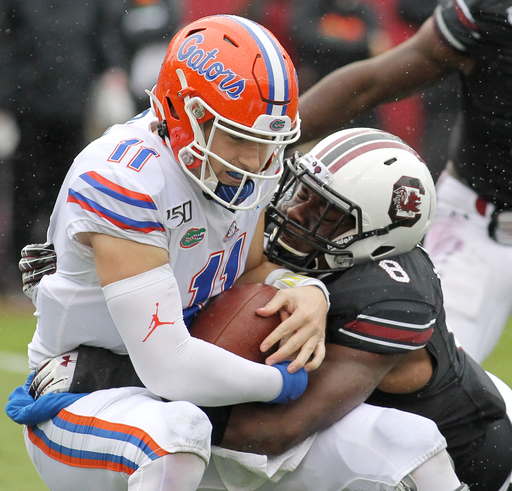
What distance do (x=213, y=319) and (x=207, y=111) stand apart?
606 mm

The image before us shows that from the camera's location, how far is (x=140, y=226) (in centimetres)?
214

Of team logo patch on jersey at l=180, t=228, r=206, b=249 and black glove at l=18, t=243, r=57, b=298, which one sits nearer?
team logo patch on jersey at l=180, t=228, r=206, b=249

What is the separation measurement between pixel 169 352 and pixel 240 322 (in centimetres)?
33

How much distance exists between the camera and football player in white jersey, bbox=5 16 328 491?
2.13 m

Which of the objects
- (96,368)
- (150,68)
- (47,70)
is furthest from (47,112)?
(96,368)

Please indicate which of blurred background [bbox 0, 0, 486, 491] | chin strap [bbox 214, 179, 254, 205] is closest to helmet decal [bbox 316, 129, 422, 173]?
chin strap [bbox 214, 179, 254, 205]

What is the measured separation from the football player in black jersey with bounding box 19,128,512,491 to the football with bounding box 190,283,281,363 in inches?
6.9

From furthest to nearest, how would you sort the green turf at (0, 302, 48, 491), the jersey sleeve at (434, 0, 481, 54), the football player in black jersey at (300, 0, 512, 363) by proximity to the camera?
1. the jersey sleeve at (434, 0, 481, 54)
2. the football player in black jersey at (300, 0, 512, 363)
3. the green turf at (0, 302, 48, 491)

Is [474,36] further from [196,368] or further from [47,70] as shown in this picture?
[47,70]

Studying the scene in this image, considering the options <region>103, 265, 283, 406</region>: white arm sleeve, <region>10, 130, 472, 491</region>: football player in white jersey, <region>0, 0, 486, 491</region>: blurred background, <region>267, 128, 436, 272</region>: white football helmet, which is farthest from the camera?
<region>0, 0, 486, 491</region>: blurred background

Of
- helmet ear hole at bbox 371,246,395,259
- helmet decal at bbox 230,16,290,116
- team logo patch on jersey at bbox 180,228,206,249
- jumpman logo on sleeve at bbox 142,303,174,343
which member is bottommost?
helmet ear hole at bbox 371,246,395,259

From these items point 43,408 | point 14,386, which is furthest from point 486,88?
point 14,386

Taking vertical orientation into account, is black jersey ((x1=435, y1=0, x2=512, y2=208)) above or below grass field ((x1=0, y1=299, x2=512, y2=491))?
above

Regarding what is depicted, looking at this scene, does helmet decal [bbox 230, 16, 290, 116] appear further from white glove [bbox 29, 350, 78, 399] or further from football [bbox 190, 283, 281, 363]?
white glove [bbox 29, 350, 78, 399]
